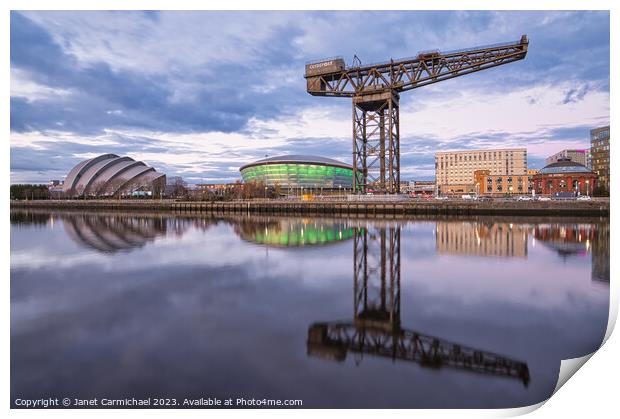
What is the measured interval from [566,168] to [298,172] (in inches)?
1719

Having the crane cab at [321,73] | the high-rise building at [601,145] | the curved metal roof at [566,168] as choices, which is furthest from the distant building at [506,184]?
the crane cab at [321,73]

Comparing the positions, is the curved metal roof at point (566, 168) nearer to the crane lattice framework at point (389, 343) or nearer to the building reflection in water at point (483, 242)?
the building reflection in water at point (483, 242)

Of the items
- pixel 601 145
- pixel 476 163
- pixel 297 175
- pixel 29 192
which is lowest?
pixel 601 145

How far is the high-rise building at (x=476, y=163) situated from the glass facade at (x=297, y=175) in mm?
30696

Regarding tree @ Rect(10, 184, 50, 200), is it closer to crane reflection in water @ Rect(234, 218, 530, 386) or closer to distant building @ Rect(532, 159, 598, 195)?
crane reflection in water @ Rect(234, 218, 530, 386)

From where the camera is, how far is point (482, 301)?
647 centimetres

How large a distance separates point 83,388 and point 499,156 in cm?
9799

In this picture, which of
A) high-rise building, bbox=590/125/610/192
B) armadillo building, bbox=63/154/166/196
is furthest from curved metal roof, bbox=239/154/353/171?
high-rise building, bbox=590/125/610/192

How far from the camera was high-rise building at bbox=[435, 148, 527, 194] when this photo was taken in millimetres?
86750

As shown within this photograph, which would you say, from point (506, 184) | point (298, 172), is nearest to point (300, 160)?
point (298, 172)

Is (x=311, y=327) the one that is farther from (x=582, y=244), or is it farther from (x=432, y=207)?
(x=432, y=207)

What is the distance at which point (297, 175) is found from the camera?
69188 millimetres

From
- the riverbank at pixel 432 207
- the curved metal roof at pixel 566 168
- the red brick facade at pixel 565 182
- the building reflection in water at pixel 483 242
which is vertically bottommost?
the building reflection in water at pixel 483 242

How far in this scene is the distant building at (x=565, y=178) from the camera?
149 feet
